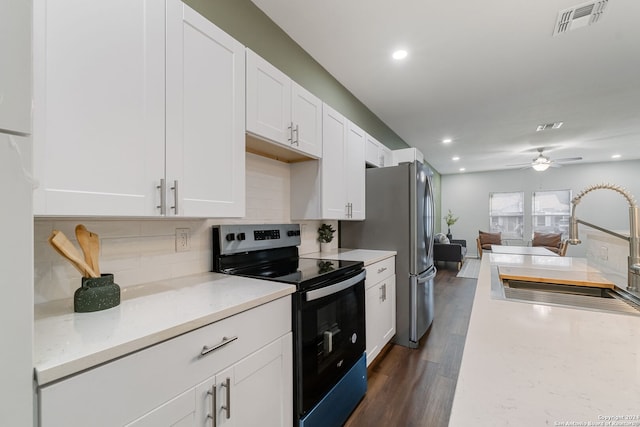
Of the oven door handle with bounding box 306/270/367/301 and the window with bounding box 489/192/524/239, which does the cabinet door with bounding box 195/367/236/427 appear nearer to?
the oven door handle with bounding box 306/270/367/301

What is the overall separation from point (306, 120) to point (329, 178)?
503mm

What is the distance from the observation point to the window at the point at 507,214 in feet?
27.5

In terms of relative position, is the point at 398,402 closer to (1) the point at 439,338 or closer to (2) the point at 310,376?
(2) the point at 310,376

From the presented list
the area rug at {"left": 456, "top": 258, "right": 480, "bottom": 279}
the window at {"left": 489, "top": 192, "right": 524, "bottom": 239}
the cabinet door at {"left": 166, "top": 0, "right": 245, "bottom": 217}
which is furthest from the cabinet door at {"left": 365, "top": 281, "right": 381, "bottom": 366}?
the window at {"left": 489, "top": 192, "right": 524, "bottom": 239}

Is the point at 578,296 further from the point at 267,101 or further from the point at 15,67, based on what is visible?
the point at 15,67

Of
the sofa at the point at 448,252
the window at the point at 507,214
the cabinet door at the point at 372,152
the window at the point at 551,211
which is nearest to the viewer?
the cabinet door at the point at 372,152

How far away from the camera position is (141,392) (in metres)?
0.79

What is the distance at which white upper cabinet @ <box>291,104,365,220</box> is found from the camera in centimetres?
224

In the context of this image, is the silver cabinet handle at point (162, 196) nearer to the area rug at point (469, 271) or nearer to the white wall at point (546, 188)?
the area rug at point (469, 271)

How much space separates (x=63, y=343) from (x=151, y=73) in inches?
37.8

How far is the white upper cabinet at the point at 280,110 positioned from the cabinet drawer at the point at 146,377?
3.46 feet

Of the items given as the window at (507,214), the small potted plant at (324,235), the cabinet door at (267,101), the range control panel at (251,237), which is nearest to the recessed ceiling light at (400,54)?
the cabinet door at (267,101)

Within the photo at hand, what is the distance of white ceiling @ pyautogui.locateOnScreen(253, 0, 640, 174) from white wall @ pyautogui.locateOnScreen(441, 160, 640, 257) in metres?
3.59

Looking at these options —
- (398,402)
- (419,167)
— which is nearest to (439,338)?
(398,402)
